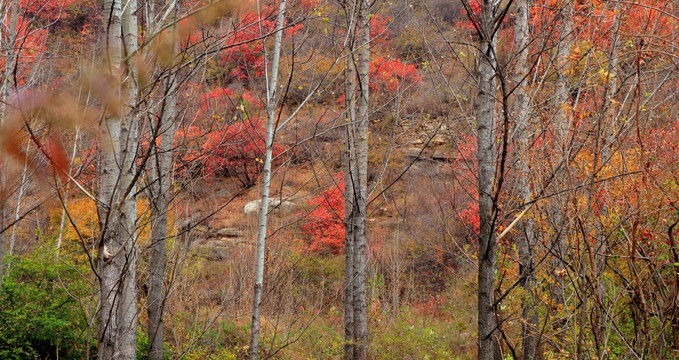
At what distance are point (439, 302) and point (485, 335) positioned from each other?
1123 cm

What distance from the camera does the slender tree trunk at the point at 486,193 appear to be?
234 cm

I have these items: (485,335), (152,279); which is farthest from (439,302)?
(485,335)


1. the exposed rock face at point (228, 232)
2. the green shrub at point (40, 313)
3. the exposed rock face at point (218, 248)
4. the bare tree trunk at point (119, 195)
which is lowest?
the green shrub at point (40, 313)

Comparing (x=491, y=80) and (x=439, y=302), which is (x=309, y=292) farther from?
(x=491, y=80)

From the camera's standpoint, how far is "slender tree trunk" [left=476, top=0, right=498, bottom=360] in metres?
2.34

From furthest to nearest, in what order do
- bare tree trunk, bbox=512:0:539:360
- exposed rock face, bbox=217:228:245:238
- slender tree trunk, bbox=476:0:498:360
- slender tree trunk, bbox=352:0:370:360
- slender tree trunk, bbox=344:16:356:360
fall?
exposed rock face, bbox=217:228:245:238, slender tree trunk, bbox=344:16:356:360, slender tree trunk, bbox=352:0:370:360, bare tree trunk, bbox=512:0:539:360, slender tree trunk, bbox=476:0:498:360

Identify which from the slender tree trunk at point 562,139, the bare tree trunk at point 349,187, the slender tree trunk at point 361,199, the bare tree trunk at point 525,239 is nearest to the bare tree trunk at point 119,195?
the slender tree trunk at point 562,139

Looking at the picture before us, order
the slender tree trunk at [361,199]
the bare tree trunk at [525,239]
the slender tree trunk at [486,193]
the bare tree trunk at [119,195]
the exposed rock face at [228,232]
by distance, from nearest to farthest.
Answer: the bare tree trunk at [119,195]
the slender tree trunk at [486,193]
the bare tree trunk at [525,239]
the slender tree trunk at [361,199]
the exposed rock face at [228,232]

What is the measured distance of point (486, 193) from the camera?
92.9 inches

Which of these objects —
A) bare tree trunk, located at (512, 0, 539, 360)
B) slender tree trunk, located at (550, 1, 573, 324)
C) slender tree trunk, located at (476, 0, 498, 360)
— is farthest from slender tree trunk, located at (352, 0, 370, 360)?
slender tree trunk, located at (476, 0, 498, 360)

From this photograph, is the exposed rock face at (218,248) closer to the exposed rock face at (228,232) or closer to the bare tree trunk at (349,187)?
the exposed rock face at (228,232)

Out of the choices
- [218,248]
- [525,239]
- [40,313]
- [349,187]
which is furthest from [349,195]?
[218,248]

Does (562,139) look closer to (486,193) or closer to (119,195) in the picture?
(486,193)

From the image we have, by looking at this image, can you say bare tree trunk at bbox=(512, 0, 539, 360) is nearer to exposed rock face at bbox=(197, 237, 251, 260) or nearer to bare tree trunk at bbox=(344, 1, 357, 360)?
bare tree trunk at bbox=(344, 1, 357, 360)
